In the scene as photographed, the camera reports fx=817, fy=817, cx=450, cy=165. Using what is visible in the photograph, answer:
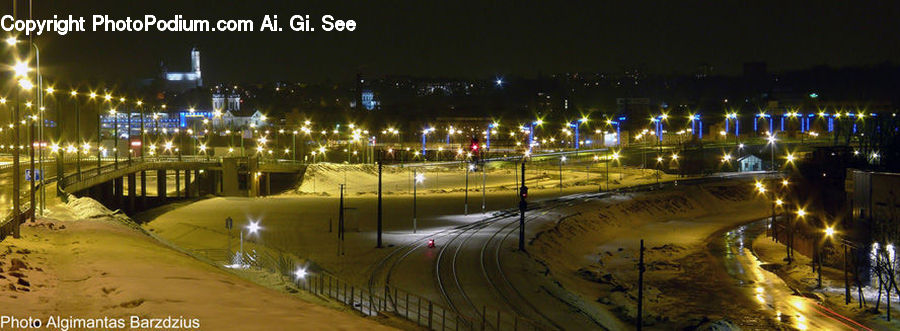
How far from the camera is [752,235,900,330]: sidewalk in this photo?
2452 cm

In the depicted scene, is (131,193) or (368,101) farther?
(368,101)

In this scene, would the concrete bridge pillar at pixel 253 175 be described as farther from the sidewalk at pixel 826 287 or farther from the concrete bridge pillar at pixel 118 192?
the sidewalk at pixel 826 287

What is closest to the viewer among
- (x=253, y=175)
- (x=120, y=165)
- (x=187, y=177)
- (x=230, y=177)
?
(x=120, y=165)

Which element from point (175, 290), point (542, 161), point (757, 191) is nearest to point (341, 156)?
point (542, 161)

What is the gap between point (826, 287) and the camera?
29.3 metres

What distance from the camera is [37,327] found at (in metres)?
10.5

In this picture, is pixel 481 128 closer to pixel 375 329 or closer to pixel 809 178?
pixel 809 178

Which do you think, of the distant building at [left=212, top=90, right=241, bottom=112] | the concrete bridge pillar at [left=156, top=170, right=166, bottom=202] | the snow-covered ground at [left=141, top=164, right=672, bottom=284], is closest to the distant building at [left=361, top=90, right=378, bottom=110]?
the distant building at [left=212, top=90, right=241, bottom=112]

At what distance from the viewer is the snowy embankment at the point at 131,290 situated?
1220cm

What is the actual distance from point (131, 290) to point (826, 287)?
24.5m

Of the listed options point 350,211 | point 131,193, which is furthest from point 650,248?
point 131,193

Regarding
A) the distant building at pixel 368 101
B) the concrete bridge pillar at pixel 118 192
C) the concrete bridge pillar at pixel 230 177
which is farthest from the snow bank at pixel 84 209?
the distant building at pixel 368 101

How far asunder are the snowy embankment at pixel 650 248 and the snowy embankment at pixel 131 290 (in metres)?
12.2

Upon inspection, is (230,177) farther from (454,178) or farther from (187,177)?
(454,178)
